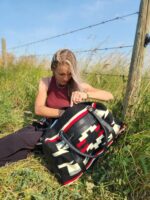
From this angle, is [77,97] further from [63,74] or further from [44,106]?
[44,106]

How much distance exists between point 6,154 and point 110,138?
0.93 m

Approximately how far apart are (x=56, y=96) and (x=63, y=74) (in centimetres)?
26

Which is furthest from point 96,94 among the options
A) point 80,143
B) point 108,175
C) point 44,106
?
point 108,175

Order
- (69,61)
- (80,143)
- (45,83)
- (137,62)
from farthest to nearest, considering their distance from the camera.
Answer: (45,83), (69,61), (137,62), (80,143)

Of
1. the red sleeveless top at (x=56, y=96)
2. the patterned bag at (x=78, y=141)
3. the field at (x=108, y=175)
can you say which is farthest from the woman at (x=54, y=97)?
the patterned bag at (x=78, y=141)

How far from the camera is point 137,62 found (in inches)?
110

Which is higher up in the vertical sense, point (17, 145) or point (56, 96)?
point (56, 96)

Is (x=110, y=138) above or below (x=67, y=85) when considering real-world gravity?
below

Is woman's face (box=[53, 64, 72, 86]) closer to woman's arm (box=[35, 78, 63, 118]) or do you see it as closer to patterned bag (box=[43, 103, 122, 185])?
woman's arm (box=[35, 78, 63, 118])

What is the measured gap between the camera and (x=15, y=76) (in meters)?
5.74

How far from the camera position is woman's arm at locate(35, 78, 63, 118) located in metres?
3.01

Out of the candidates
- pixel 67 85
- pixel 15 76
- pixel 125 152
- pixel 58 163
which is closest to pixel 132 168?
pixel 125 152

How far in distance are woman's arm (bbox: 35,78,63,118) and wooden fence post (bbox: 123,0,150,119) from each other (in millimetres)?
622

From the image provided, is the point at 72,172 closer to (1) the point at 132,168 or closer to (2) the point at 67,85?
(1) the point at 132,168
